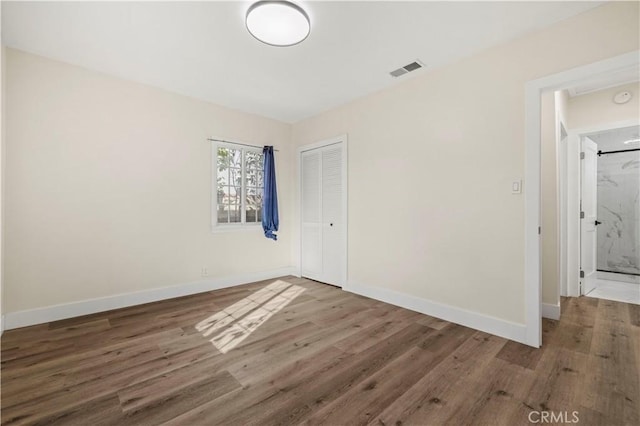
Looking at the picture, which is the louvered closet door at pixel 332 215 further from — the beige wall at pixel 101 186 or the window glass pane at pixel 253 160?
the beige wall at pixel 101 186

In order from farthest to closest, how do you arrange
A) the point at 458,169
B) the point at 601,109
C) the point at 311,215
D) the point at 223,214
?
the point at 311,215 → the point at 223,214 → the point at 601,109 → the point at 458,169

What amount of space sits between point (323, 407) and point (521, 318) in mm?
1981

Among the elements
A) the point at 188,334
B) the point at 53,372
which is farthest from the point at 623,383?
the point at 53,372

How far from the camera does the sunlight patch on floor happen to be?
252cm

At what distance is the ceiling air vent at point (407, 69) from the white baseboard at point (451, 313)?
2608mm

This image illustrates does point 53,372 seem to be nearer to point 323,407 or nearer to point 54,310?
point 54,310

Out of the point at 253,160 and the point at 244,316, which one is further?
the point at 253,160

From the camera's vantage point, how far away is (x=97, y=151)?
3.14 m

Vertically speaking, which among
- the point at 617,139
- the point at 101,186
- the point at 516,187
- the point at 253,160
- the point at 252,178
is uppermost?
the point at 617,139

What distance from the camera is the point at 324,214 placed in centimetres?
447

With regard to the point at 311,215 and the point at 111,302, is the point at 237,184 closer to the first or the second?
the point at 311,215

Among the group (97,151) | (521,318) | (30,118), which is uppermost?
(30,118)

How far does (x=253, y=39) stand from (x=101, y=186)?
239 cm

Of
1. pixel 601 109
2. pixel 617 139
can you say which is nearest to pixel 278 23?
pixel 601 109
